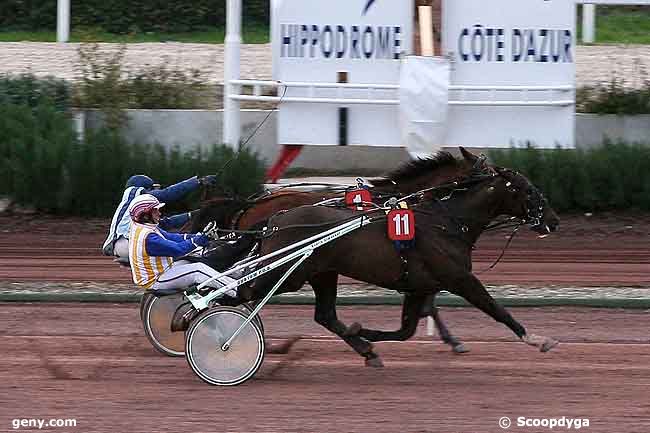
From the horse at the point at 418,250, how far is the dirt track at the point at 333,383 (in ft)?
1.32

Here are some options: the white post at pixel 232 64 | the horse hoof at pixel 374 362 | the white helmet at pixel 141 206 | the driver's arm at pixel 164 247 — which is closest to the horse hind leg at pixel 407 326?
the horse hoof at pixel 374 362

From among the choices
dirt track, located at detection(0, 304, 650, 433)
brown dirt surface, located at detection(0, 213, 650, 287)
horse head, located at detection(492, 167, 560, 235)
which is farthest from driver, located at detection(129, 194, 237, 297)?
brown dirt surface, located at detection(0, 213, 650, 287)

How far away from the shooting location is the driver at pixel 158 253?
8.57m

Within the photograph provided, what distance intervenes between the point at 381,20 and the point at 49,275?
606 cm

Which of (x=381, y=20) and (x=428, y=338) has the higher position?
(x=381, y=20)

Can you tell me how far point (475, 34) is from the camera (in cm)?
1650

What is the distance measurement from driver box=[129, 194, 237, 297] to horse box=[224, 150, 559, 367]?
0.38 metres

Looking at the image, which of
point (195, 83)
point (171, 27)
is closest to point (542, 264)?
point (195, 83)

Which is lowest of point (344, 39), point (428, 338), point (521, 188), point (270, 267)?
point (428, 338)

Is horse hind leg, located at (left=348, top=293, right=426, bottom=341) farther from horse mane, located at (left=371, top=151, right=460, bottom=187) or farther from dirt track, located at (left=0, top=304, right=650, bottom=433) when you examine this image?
horse mane, located at (left=371, top=151, right=460, bottom=187)

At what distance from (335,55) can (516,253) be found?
391 centimetres

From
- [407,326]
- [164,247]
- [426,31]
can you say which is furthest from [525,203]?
[426,31]

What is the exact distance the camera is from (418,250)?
27.8 ft

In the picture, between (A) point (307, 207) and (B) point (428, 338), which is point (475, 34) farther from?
(A) point (307, 207)
